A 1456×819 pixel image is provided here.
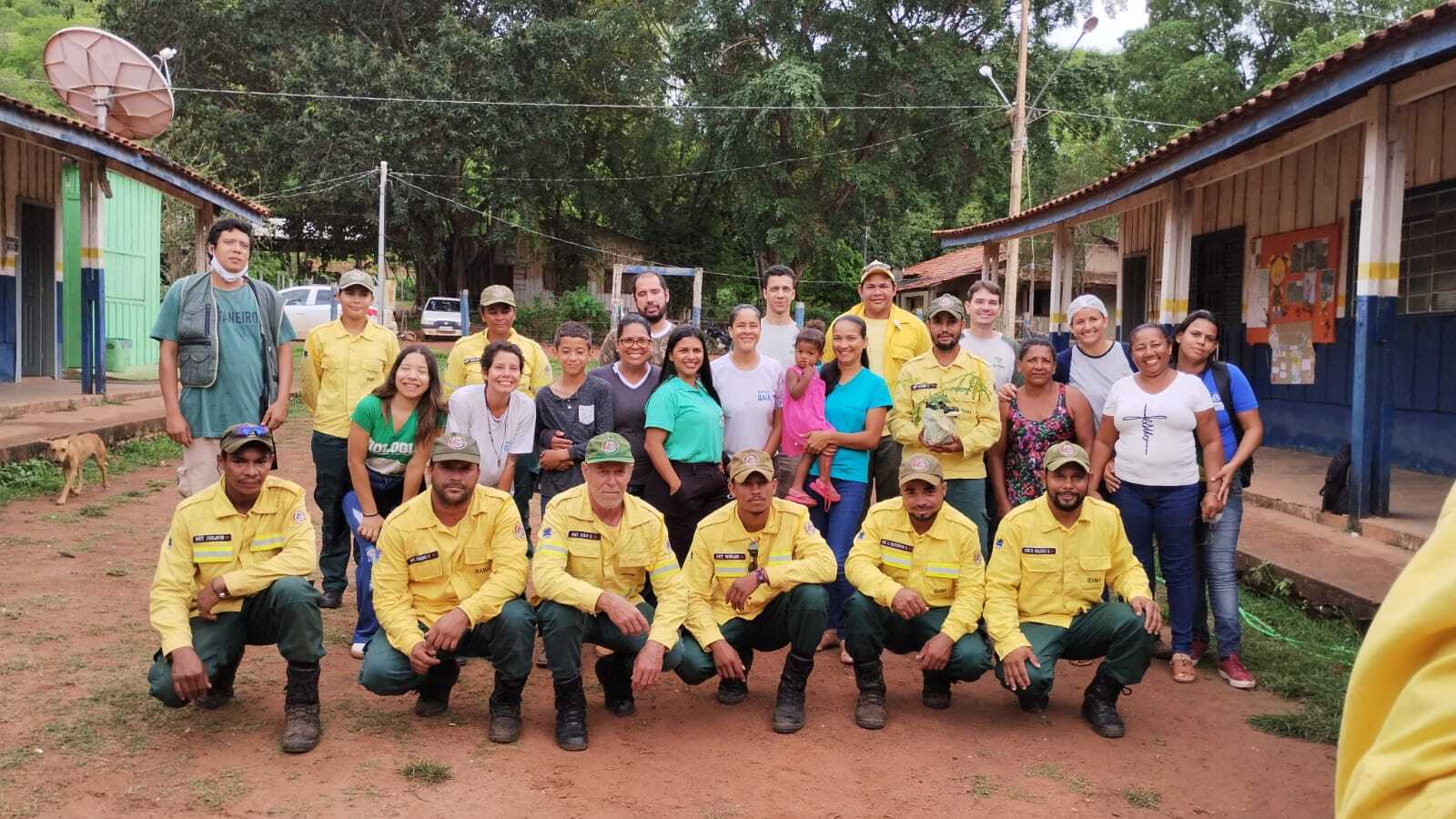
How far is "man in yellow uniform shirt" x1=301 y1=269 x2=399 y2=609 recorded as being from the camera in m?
5.92

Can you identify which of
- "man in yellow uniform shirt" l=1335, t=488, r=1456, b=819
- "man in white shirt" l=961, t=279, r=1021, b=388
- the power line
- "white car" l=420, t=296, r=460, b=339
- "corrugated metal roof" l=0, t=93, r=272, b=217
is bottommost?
"man in yellow uniform shirt" l=1335, t=488, r=1456, b=819

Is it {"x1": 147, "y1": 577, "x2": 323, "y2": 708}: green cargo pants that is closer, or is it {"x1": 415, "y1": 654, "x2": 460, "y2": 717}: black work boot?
{"x1": 147, "y1": 577, "x2": 323, "y2": 708}: green cargo pants

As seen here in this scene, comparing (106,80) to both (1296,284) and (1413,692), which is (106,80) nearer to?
(1296,284)

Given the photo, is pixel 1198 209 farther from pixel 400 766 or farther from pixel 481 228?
pixel 481 228

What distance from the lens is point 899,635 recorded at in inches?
195

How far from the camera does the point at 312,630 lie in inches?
173

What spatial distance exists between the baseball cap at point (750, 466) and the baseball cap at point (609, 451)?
1.55 ft

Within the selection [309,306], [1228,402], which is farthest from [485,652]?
[309,306]

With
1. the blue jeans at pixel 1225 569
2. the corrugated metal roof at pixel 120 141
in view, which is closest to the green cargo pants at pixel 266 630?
the blue jeans at pixel 1225 569

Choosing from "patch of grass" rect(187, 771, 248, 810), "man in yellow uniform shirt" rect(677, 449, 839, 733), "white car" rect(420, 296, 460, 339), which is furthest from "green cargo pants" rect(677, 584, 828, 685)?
"white car" rect(420, 296, 460, 339)

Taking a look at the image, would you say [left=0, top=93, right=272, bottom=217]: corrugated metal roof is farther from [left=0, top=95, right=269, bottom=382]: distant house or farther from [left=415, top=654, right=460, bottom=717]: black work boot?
[left=415, top=654, right=460, bottom=717]: black work boot

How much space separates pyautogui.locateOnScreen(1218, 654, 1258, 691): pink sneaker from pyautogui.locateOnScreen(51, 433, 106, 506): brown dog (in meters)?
8.06

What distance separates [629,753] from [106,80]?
13119mm

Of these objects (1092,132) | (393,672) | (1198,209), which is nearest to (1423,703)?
(393,672)
